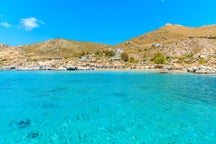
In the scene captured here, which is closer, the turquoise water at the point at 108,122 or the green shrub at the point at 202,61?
the turquoise water at the point at 108,122

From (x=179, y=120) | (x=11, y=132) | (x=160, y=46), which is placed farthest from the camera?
(x=160, y=46)

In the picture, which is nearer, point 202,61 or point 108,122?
point 108,122

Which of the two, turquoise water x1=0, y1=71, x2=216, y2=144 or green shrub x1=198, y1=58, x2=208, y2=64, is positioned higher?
green shrub x1=198, y1=58, x2=208, y2=64

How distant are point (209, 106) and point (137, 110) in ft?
34.7

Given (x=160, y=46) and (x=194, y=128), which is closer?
(x=194, y=128)

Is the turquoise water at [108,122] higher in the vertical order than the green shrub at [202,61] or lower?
lower

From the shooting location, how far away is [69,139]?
1520 cm

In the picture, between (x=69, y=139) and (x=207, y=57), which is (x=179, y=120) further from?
(x=207, y=57)

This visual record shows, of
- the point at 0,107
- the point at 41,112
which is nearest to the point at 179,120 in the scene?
the point at 41,112

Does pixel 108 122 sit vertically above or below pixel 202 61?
below

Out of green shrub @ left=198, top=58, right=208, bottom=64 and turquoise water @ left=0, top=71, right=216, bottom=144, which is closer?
turquoise water @ left=0, top=71, right=216, bottom=144

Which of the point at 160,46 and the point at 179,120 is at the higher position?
the point at 160,46

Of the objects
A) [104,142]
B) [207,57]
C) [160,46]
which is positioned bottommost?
[104,142]

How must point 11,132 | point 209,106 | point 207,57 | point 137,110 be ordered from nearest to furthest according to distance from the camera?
point 11,132
point 137,110
point 209,106
point 207,57
